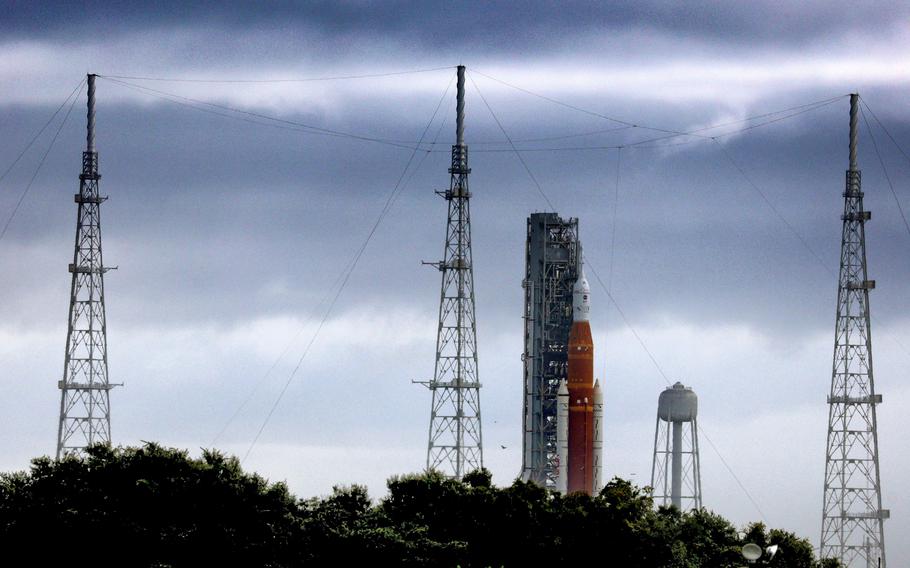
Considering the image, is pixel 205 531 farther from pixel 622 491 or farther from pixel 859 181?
pixel 859 181

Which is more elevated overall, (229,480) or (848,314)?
(848,314)

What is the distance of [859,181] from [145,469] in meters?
76.4

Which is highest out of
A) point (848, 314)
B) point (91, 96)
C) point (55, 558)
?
point (91, 96)

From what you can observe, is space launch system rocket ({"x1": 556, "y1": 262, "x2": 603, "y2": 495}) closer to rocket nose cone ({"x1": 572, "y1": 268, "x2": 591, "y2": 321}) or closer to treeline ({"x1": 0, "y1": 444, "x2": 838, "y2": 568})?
rocket nose cone ({"x1": 572, "y1": 268, "x2": 591, "y2": 321})

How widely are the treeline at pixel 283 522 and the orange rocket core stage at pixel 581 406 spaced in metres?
A: 52.2

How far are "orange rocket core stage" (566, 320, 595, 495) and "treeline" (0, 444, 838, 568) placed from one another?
52.2m

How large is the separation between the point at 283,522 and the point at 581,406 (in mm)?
70404

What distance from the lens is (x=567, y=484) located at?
19888 centimetres

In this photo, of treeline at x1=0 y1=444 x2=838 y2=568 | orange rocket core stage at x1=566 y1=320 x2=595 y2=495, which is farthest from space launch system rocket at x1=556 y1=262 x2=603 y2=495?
treeline at x1=0 y1=444 x2=838 y2=568

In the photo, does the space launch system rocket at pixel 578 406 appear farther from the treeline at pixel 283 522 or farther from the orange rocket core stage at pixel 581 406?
the treeline at pixel 283 522

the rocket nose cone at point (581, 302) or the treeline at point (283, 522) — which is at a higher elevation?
the rocket nose cone at point (581, 302)

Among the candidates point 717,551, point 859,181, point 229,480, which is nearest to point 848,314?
point 859,181

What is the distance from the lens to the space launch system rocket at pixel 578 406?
197 m

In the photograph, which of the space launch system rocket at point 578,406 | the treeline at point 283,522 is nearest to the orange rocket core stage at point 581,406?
the space launch system rocket at point 578,406
